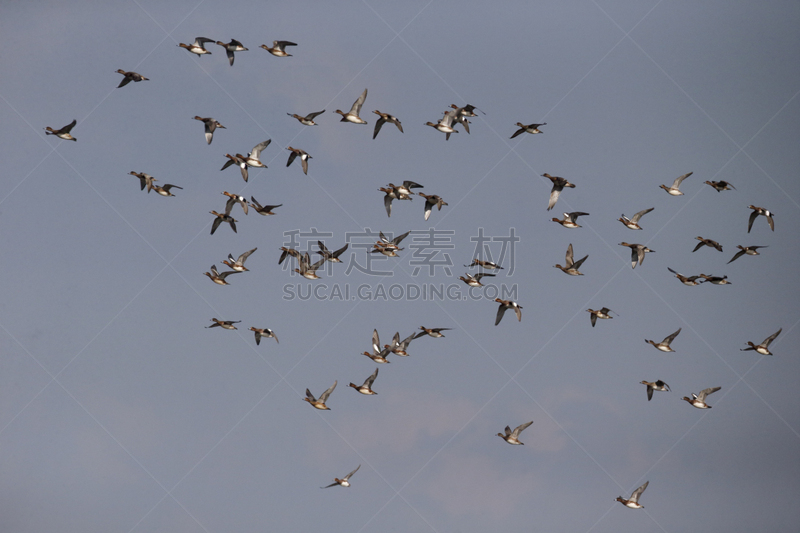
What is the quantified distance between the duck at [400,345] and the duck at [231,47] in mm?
19297

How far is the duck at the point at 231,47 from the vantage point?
56256 mm

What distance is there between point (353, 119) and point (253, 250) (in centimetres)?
982

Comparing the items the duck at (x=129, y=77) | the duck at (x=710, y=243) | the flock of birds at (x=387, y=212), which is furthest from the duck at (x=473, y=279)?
the duck at (x=129, y=77)

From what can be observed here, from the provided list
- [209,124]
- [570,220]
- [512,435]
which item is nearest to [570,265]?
[570,220]

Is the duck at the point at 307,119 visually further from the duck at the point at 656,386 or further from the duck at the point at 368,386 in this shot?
the duck at the point at 656,386

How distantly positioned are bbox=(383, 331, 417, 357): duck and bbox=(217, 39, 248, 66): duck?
19297mm

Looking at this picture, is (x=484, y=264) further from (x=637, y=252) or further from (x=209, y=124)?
(x=209, y=124)

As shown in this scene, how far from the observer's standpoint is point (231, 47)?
186ft

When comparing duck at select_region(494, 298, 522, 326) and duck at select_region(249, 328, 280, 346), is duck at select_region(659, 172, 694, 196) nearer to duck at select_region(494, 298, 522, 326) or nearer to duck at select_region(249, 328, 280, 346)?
duck at select_region(494, 298, 522, 326)

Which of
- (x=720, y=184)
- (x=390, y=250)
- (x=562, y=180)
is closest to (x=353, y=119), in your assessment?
(x=390, y=250)

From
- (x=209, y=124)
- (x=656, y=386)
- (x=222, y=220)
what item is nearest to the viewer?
(x=209, y=124)

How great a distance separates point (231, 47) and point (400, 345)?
67.4 ft

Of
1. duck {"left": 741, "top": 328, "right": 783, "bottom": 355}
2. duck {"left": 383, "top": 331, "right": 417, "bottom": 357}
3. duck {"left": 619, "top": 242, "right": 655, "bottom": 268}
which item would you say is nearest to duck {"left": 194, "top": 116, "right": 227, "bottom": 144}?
duck {"left": 383, "top": 331, "right": 417, "bottom": 357}

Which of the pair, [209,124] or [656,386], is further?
[656,386]
